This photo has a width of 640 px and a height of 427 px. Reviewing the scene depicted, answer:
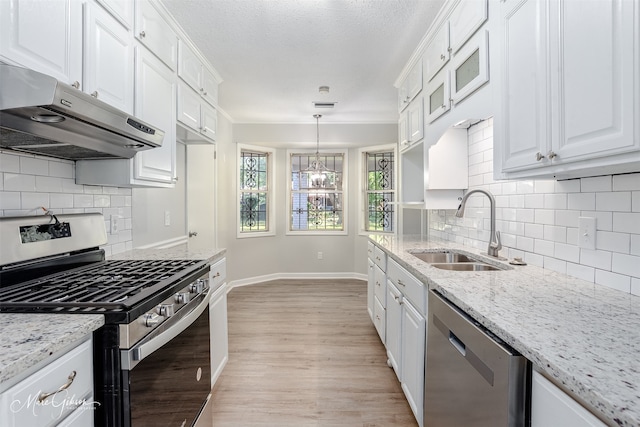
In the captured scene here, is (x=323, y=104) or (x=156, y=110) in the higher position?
(x=323, y=104)

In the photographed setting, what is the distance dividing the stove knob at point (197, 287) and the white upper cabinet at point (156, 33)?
1.45 meters

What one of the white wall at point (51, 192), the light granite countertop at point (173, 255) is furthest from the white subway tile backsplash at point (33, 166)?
the light granite countertop at point (173, 255)

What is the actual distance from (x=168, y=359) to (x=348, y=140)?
419 cm

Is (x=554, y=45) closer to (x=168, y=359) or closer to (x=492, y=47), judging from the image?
(x=492, y=47)

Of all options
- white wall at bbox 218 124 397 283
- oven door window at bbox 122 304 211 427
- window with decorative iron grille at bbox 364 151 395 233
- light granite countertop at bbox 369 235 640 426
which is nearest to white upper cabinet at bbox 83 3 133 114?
oven door window at bbox 122 304 211 427

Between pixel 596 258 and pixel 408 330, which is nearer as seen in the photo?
pixel 596 258

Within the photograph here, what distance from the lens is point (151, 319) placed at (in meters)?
1.09

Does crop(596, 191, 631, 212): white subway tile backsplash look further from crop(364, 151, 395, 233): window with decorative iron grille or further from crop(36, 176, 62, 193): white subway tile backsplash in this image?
crop(364, 151, 395, 233): window with decorative iron grille

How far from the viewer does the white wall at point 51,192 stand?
133 cm

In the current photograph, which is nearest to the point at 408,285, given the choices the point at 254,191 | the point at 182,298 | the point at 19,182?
the point at 182,298

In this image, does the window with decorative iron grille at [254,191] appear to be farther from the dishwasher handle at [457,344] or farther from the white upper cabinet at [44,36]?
the dishwasher handle at [457,344]

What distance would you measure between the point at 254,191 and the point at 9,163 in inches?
143

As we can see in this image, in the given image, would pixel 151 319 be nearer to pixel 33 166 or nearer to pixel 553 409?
pixel 33 166

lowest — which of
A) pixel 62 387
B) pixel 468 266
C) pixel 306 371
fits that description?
pixel 306 371
